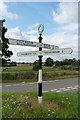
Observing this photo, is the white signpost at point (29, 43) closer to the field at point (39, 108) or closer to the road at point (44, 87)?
the field at point (39, 108)

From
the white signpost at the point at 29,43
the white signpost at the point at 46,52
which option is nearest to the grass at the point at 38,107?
the white signpost at the point at 46,52

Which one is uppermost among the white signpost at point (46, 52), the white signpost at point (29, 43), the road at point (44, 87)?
the white signpost at point (29, 43)

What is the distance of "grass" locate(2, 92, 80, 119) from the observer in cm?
727

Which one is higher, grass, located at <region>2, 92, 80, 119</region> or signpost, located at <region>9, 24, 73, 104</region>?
signpost, located at <region>9, 24, 73, 104</region>

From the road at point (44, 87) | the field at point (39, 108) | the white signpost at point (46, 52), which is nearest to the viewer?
the field at point (39, 108)

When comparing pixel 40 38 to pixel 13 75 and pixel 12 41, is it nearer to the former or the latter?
pixel 12 41

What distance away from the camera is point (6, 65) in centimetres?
4022

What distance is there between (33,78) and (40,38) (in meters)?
23.3

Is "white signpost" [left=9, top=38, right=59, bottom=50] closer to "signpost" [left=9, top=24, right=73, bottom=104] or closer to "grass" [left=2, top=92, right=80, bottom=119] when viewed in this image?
"signpost" [left=9, top=24, right=73, bottom=104]

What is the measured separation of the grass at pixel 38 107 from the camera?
727 cm

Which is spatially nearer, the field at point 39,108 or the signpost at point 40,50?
the field at point 39,108

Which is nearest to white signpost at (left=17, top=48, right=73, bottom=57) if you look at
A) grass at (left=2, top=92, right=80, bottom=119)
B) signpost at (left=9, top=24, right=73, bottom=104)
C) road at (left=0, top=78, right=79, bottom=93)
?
signpost at (left=9, top=24, right=73, bottom=104)

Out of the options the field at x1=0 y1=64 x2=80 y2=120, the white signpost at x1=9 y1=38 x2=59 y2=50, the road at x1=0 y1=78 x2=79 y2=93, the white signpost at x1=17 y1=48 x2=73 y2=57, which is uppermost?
the white signpost at x1=9 y1=38 x2=59 y2=50

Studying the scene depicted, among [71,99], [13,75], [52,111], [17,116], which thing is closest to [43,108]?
[52,111]
